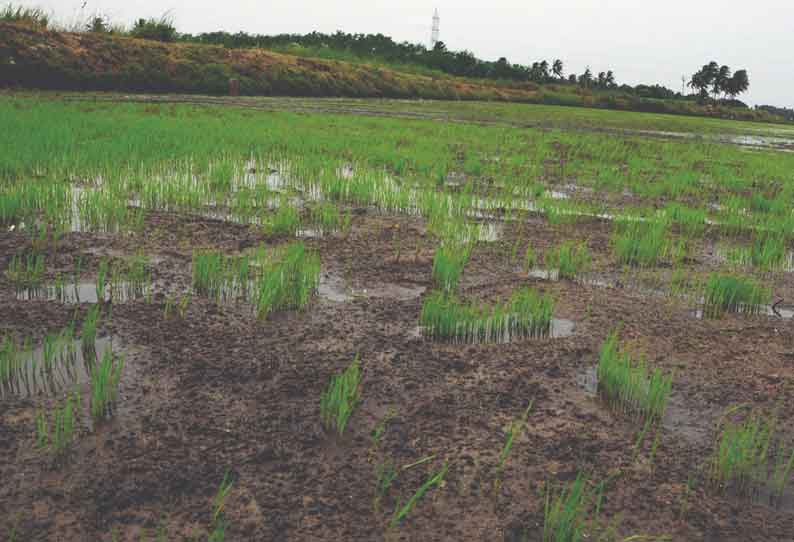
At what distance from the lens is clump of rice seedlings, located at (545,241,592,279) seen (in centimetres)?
359

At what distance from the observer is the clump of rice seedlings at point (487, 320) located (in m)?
2.63

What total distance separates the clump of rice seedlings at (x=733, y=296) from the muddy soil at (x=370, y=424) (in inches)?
4.4

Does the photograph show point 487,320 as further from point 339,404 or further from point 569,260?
point 569,260

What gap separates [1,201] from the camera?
12.6 feet

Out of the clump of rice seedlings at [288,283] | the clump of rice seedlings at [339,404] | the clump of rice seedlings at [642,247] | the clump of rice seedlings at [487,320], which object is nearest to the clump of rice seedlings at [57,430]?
the clump of rice seedlings at [339,404]

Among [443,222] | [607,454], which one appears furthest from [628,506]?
[443,222]

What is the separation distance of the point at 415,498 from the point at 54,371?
132cm

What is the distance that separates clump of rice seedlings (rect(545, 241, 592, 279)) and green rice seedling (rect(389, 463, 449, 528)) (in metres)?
2.06

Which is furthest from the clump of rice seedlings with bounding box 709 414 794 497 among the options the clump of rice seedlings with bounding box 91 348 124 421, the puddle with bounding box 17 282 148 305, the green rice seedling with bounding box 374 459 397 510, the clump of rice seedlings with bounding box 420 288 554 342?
the puddle with bounding box 17 282 148 305

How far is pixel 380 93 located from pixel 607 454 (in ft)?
78.4

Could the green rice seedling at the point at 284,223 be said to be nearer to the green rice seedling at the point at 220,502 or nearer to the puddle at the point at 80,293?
the puddle at the point at 80,293

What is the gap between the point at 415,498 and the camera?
1.45m

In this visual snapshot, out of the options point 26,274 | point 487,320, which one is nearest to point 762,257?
point 487,320

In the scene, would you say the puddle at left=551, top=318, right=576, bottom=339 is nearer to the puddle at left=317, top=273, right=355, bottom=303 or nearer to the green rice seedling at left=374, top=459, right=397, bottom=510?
the puddle at left=317, top=273, right=355, bottom=303
